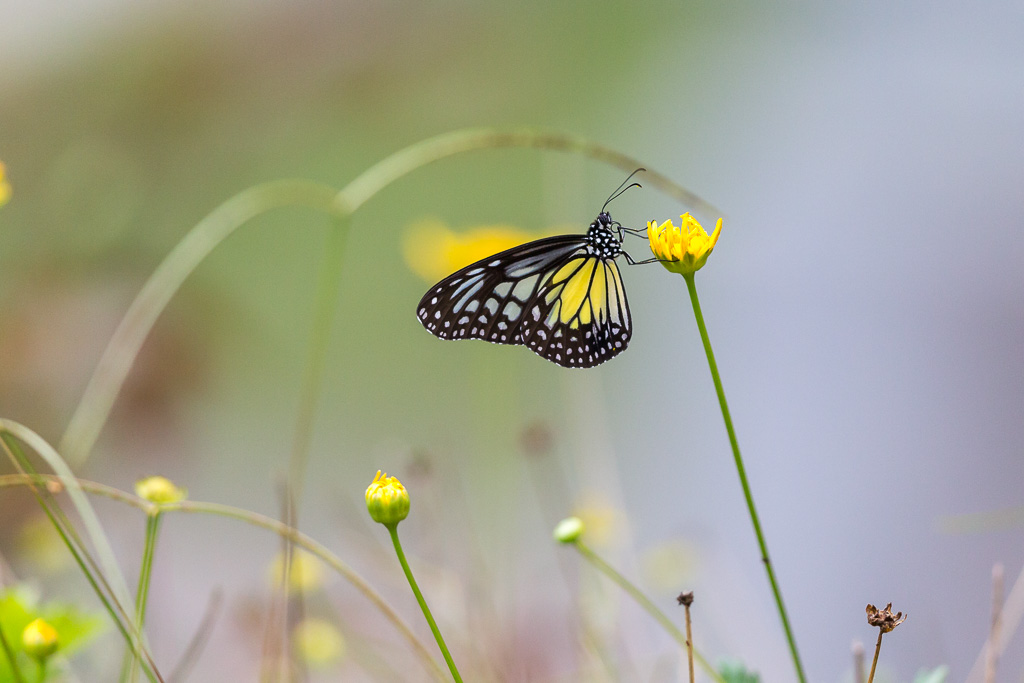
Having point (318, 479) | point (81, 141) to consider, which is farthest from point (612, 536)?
point (81, 141)

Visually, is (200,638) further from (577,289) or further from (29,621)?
(577,289)

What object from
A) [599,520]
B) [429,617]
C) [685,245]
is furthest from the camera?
[599,520]

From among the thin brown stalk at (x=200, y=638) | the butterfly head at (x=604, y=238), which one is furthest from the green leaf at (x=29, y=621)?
the butterfly head at (x=604, y=238)

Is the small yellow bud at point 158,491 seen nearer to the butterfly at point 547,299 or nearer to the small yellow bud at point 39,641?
the small yellow bud at point 39,641

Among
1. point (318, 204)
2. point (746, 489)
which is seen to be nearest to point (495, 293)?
point (318, 204)

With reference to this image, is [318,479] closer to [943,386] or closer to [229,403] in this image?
[229,403]

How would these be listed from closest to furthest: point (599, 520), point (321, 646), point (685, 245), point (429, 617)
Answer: point (429, 617), point (685, 245), point (321, 646), point (599, 520)

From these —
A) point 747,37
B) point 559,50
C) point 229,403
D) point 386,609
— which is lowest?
point 386,609
